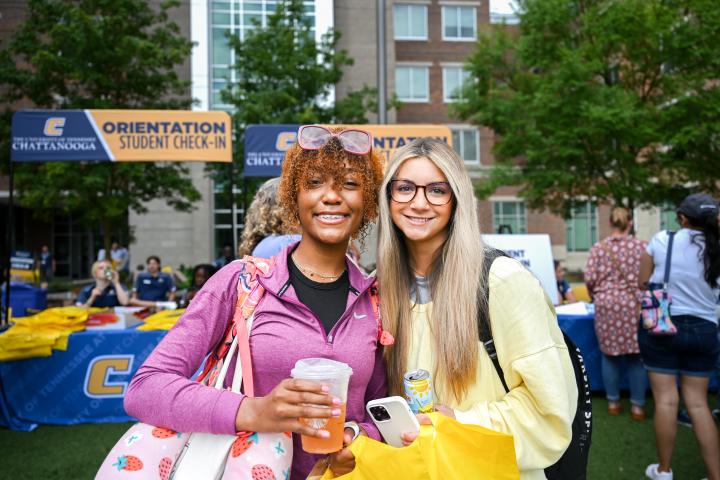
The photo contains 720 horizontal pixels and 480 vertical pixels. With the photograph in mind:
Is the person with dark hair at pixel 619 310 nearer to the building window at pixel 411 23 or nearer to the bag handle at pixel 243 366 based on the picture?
the bag handle at pixel 243 366

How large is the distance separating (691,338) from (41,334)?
568cm

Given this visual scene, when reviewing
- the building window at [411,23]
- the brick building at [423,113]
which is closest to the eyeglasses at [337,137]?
the brick building at [423,113]

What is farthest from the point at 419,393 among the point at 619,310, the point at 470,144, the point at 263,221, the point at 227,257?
the point at 470,144

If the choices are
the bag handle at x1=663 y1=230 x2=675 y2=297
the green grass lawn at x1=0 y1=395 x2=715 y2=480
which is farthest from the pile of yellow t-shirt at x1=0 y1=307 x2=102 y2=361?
the bag handle at x1=663 y1=230 x2=675 y2=297

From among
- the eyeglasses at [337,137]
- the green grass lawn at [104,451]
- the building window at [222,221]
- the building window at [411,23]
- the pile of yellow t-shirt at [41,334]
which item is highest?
the building window at [411,23]

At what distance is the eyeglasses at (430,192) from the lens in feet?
5.86

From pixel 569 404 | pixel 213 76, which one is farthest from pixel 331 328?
pixel 213 76

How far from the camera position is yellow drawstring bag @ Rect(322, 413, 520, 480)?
1.35m

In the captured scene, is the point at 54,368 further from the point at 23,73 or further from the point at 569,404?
the point at 23,73

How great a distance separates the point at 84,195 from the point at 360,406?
51.7ft

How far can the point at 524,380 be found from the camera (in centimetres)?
157

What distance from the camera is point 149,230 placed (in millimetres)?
22562

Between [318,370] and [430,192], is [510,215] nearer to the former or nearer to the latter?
[430,192]

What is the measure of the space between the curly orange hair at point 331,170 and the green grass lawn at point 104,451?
3368 millimetres
